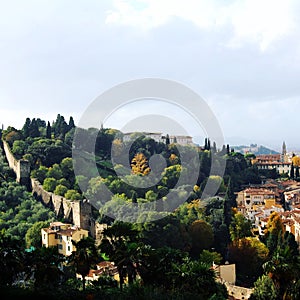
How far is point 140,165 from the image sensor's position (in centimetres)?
4050

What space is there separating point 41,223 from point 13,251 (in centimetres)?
1346

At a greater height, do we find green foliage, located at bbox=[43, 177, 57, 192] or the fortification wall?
the fortification wall

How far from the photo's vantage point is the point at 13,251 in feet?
43.4

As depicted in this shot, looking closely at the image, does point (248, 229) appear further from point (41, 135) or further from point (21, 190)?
point (41, 135)

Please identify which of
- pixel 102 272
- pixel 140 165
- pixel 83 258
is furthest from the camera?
pixel 140 165

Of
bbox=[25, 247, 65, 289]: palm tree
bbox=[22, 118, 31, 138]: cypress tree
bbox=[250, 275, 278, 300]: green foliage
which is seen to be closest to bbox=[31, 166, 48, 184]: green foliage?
bbox=[22, 118, 31, 138]: cypress tree

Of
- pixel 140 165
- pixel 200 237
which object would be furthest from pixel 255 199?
pixel 200 237

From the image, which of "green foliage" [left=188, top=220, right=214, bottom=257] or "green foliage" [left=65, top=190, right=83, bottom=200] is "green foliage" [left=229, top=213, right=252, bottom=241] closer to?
"green foliage" [left=188, top=220, right=214, bottom=257]

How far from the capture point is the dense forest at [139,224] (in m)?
12.7

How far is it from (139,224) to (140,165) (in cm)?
1640

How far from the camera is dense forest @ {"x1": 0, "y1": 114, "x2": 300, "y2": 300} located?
500 inches

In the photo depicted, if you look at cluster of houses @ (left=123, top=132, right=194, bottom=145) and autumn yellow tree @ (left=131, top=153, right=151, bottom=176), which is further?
cluster of houses @ (left=123, top=132, right=194, bottom=145)

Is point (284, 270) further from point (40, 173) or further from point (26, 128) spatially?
point (26, 128)

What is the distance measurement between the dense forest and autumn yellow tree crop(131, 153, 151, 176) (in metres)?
0.09
